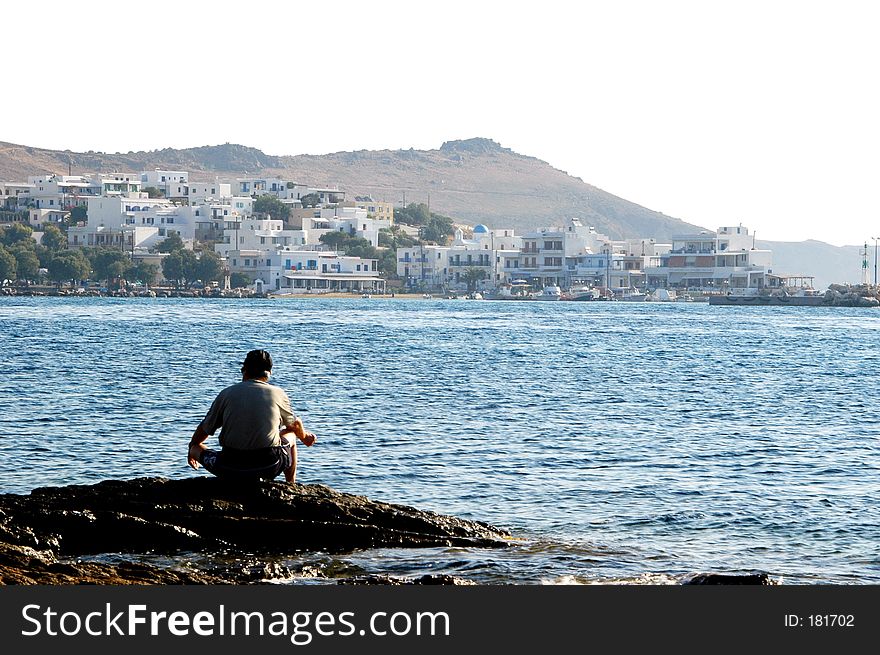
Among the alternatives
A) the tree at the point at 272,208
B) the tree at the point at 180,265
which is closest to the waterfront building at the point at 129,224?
the tree at the point at 180,265

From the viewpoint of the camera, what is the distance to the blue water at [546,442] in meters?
Answer: 13.2

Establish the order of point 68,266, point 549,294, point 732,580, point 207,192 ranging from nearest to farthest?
point 732,580
point 68,266
point 549,294
point 207,192

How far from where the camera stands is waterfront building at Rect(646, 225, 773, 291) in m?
166

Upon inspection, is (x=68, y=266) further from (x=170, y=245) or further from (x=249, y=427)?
(x=249, y=427)

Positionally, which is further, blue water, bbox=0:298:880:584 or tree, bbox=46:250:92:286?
tree, bbox=46:250:92:286

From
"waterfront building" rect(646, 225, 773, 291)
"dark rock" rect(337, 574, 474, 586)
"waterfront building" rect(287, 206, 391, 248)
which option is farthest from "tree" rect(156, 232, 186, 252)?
"dark rock" rect(337, 574, 474, 586)

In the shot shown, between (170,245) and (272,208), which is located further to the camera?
(272,208)

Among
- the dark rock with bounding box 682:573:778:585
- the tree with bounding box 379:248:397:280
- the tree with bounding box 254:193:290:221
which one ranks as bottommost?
the dark rock with bounding box 682:573:778:585

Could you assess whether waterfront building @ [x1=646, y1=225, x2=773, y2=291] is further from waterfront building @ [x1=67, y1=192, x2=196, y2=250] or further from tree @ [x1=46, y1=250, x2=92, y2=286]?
tree @ [x1=46, y1=250, x2=92, y2=286]

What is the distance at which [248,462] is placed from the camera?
452 inches

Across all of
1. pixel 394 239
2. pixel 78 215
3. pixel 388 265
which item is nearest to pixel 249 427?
pixel 388 265

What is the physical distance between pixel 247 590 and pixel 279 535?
3630 millimetres

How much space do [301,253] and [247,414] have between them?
142127mm

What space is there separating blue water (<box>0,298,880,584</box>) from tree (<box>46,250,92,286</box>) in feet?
294
